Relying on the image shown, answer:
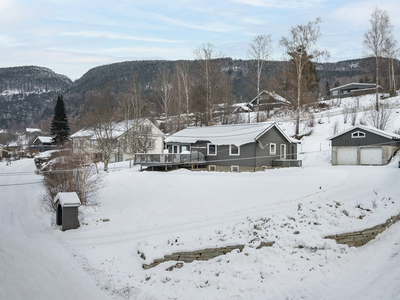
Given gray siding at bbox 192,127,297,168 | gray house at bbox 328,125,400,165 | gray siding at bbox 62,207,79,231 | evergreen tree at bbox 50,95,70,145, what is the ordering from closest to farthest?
gray siding at bbox 62,207,79,231 < gray house at bbox 328,125,400,165 < gray siding at bbox 192,127,297,168 < evergreen tree at bbox 50,95,70,145

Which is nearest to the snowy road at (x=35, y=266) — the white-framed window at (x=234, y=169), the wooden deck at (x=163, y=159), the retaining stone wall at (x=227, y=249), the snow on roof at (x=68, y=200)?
the snow on roof at (x=68, y=200)

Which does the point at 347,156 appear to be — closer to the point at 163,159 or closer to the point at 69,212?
the point at 163,159

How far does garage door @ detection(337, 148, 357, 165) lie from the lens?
3450cm

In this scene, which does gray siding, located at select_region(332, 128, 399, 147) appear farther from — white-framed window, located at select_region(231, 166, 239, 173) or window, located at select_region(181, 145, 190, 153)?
window, located at select_region(181, 145, 190, 153)

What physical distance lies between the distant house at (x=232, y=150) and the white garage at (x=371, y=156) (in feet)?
20.6

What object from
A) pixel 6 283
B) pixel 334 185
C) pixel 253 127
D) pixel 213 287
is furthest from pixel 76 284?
pixel 253 127

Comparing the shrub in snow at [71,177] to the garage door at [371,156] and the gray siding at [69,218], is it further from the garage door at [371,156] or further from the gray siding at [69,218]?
the garage door at [371,156]

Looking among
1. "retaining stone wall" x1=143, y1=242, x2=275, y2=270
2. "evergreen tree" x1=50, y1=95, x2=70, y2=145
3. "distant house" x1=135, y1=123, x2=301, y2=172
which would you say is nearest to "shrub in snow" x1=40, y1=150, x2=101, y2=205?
"distant house" x1=135, y1=123, x2=301, y2=172

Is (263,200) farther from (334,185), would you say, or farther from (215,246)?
(215,246)

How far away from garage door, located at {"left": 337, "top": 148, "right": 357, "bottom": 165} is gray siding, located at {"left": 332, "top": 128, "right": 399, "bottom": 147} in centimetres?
54

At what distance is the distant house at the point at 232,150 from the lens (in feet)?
108

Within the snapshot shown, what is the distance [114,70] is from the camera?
167 metres

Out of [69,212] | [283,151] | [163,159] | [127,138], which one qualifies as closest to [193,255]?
[69,212]

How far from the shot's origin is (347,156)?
1372 inches
